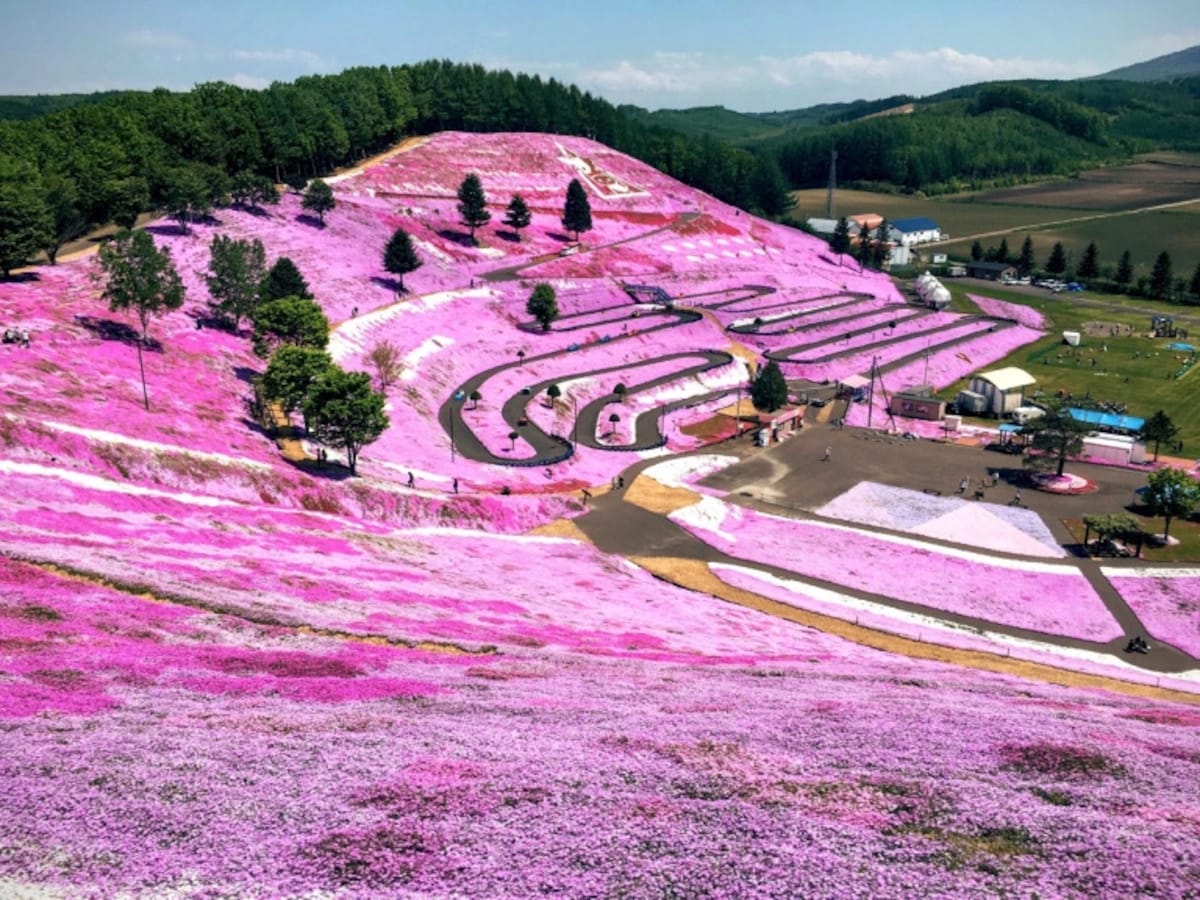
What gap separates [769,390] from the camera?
4432 inches

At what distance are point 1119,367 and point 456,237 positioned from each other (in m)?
125

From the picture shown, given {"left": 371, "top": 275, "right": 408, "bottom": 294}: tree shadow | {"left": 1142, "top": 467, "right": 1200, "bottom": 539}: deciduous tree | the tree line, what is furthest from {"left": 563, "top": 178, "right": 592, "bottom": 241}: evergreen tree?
{"left": 1142, "top": 467, "right": 1200, "bottom": 539}: deciduous tree

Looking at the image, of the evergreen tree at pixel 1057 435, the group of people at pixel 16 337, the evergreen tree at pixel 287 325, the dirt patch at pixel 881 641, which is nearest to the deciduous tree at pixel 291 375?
the evergreen tree at pixel 287 325

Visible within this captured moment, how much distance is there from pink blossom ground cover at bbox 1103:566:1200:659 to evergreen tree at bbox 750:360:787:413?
161 feet

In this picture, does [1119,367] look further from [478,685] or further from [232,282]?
[478,685]

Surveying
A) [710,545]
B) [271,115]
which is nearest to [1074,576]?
[710,545]

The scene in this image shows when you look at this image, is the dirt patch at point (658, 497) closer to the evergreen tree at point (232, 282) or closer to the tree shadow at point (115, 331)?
the evergreen tree at point (232, 282)

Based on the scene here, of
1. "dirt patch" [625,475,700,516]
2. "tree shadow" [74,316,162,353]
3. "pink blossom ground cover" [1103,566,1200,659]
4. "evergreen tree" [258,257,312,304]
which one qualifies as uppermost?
"evergreen tree" [258,257,312,304]

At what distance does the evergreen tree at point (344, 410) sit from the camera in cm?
6950

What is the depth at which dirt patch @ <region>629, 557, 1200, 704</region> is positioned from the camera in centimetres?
5109

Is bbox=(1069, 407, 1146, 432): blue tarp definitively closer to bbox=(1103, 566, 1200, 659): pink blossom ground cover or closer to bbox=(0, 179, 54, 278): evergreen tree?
bbox=(1103, 566, 1200, 659): pink blossom ground cover

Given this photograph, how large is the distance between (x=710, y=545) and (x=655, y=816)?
5074cm

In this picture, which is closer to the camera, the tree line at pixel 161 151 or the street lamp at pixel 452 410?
the street lamp at pixel 452 410

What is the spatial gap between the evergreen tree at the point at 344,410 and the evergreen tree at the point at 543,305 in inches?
2449
